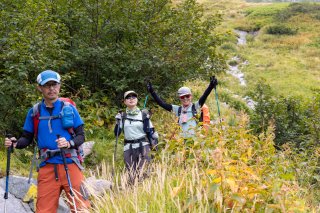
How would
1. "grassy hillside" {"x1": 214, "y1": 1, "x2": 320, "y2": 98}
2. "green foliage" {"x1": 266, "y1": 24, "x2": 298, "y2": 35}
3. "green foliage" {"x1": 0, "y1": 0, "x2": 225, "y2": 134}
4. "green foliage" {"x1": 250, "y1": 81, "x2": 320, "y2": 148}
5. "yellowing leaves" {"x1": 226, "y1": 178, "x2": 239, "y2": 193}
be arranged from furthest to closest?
"green foliage" {"x1": 266, "y1": 24, "x2": 298, "y2": 35} → "grassy hillside" {"x1": 214, "y1": 1, "x2": 320, "y2": 98} → "green foliage" {"x1": 250, "y1": 81, "x2": 320, "y2": 148} → "green foliage" {"x1": 0, "y1": 0, "x2": 225, "y2": 134} → "yellowing leaves" {"x1": 226, "y1": 178, "x2": 239, "y2": 193}

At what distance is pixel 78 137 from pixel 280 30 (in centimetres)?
4058

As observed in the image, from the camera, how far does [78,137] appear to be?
14.5 feet

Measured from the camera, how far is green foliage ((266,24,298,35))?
41.2m

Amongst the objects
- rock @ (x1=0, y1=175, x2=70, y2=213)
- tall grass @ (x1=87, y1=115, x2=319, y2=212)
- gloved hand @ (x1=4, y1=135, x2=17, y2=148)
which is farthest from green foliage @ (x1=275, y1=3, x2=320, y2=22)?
tall grass @ (x1=87, y1=115, x2=319, y2=212)

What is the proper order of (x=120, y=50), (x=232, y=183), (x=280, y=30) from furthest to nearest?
(x=280, y=30) → (x=120, y=50) → (x=232, y=183)

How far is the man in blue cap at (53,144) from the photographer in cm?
435

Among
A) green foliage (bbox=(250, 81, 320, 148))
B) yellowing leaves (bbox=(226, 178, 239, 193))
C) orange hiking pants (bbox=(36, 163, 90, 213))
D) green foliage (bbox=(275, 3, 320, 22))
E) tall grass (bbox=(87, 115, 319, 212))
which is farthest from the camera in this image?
green foliage (bbox=(275, 3, 320, 22))

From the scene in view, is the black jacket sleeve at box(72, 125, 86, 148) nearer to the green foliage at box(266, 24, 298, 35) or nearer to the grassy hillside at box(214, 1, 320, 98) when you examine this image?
the grassy hillside at box(214, 1, 320, 98)

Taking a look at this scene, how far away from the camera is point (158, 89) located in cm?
1020

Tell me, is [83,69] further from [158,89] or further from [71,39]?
[158,89]

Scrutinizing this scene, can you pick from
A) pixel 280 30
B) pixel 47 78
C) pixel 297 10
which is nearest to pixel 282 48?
pixel 280 30

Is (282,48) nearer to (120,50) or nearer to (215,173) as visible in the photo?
(120,50)

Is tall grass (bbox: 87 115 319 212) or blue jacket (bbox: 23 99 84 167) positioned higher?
blue jacket (bbox: 23 99 84 167)

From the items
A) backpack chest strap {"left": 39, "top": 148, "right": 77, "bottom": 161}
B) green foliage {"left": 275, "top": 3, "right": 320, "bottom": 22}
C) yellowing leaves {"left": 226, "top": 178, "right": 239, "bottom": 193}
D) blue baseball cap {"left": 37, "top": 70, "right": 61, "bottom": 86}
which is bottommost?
yellowing leaves {"left": 226, "top": 178, "right": 239, "bottom": 193}
